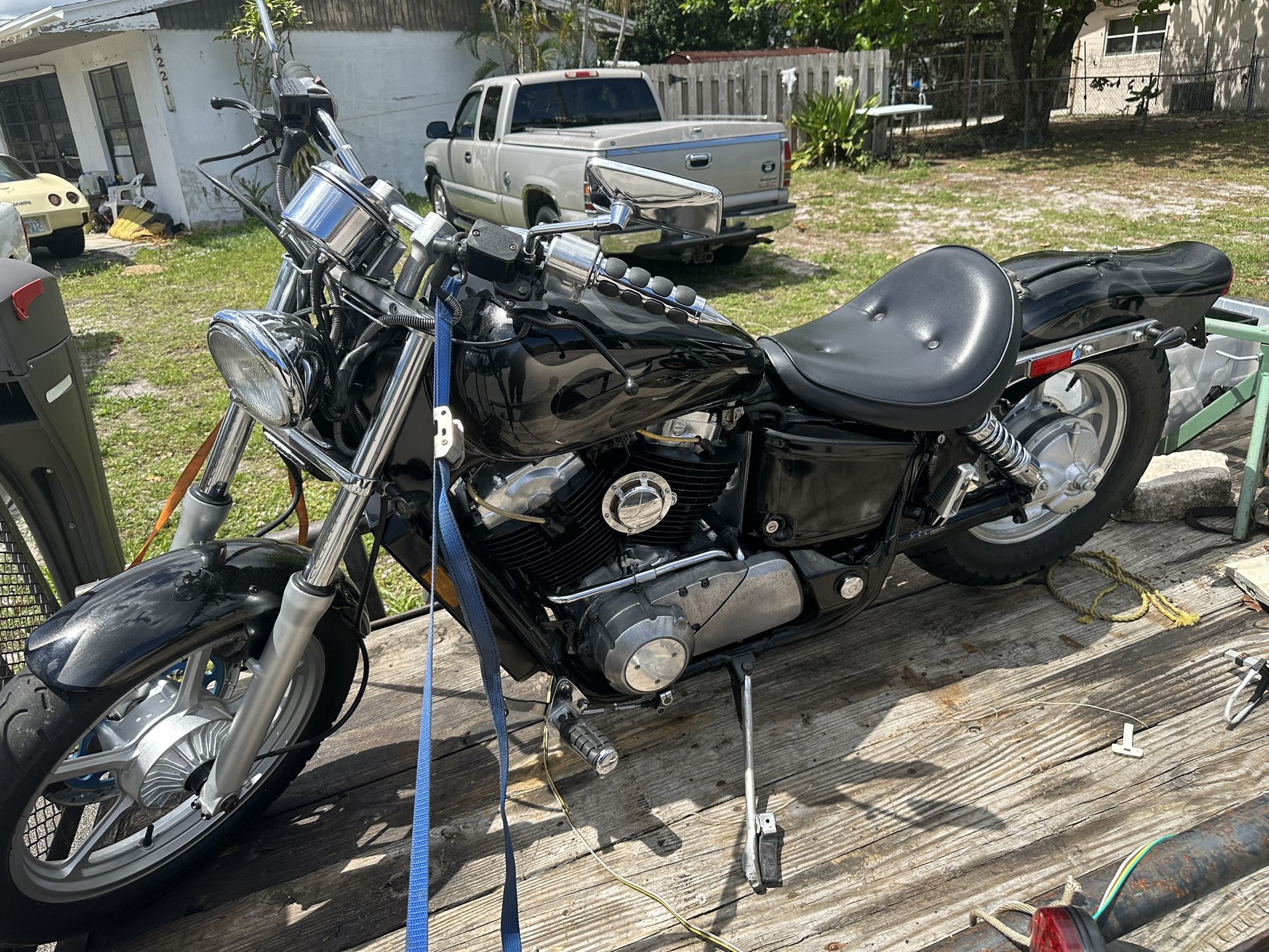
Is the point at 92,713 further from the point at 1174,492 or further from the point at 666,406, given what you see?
the point at 1174,492

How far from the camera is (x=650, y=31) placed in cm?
2281

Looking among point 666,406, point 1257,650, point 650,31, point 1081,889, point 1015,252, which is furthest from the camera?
point 650,31

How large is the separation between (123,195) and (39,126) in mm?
3952

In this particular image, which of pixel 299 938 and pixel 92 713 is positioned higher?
pixel 92 713

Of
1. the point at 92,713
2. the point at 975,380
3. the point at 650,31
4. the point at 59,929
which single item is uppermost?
the point at 650,31

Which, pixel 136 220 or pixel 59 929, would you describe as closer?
pixel 59 929

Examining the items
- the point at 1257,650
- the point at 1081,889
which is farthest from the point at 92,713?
the point at 1257,650

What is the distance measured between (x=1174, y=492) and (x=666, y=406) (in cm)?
230

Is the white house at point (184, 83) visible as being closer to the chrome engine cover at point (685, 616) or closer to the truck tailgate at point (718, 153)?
the truck tailgate at point (718, 153)

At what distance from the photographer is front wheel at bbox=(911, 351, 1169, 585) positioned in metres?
2.78

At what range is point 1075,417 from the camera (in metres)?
2.86

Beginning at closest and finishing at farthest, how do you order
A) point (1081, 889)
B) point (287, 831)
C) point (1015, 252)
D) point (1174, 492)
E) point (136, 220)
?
point (1081, 889), point (287, 831), point (1174, 492), point (1015, 252), point (136, 220)

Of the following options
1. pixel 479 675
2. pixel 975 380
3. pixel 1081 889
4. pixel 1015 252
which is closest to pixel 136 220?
pixel 1015 252

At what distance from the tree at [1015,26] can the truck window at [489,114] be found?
24.8 ft
